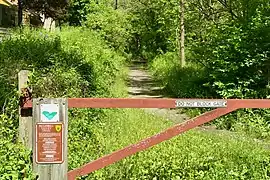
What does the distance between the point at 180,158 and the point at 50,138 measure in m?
2.76

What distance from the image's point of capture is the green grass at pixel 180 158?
5957 mm

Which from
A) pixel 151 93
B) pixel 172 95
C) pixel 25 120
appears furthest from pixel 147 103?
pixel 151 93

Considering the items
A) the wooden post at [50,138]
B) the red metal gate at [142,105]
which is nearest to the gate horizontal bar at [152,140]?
the red metal gate at [142,105]

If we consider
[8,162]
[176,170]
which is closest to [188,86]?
[176,170]

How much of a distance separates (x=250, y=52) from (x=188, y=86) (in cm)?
380

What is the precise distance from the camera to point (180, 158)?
6617mm

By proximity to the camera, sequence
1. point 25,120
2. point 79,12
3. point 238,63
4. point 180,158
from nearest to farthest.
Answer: point 25,120
point 180,158
point 238,63
point 79,12

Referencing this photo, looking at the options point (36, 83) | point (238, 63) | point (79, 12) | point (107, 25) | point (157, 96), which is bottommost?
point (157, 96)

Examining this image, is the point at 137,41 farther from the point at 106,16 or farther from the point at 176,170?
the point at 176,170

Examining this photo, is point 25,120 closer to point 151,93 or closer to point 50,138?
point 50,138

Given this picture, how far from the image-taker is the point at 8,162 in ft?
15.4

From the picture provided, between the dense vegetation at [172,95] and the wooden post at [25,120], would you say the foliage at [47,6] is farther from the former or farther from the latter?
the wooden post at [25,120]

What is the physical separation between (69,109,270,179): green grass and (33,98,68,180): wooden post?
1.42 meters

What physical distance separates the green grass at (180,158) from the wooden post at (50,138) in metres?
1.42
